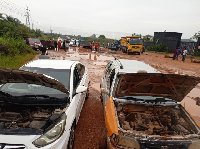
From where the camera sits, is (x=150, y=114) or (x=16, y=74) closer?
(x=16, y=74)

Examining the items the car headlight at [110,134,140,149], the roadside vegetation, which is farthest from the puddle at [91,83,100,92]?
the car headlight at [110,134,140,149]

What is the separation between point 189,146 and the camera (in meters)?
2.53

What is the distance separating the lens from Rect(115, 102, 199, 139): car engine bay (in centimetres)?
313

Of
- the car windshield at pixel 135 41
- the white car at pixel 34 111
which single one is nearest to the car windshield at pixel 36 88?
the white car at pixel 34 111

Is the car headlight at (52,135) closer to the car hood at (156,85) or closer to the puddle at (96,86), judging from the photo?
the car hood at (156,85)

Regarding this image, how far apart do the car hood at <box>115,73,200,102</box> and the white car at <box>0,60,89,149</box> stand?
3.35 feet

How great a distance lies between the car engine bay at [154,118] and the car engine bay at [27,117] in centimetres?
139

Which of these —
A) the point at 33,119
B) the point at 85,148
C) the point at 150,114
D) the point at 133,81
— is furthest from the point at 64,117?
the point at 150,114

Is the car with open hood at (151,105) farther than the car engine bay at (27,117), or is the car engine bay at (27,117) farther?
the car with open hood at (151,105)

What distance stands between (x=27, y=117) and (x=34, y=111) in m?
0.23

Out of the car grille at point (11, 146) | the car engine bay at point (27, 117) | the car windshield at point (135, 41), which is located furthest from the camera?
the car windshield at point (135, 41)

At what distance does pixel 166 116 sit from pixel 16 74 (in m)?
3.19

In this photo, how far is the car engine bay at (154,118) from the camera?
3.13 m

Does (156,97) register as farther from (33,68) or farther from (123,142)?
(33,68)
